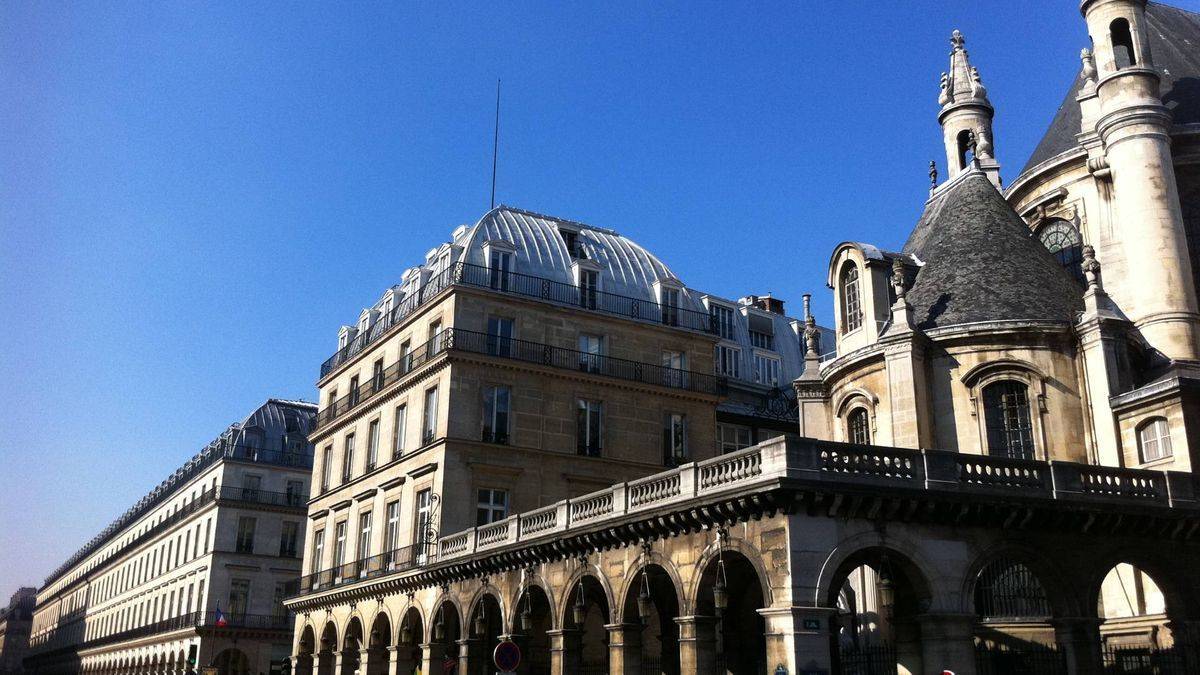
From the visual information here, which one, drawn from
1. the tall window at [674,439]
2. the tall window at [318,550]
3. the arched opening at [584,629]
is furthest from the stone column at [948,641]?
the tall window at [318,550]

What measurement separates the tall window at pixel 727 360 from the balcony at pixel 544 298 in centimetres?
686

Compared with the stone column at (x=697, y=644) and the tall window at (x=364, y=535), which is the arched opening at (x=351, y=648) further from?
the stone column at (x=697, y=644)

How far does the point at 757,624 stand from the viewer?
32.5 meters

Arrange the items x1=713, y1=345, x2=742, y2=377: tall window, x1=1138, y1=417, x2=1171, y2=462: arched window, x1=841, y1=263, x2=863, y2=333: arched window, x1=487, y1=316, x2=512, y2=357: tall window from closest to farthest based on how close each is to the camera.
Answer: x1=1138, y1=417, x2=1171, y2=462: arched window
x1=841, y1=263, x2=863, y2=333: arched window
x1=487, y1=316, x2=512, y2=357: tall window
x1=713, y1=345, x2=742, y2=377: tall window

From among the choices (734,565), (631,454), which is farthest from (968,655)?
(631,454)

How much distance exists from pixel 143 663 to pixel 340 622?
3659 centimetres

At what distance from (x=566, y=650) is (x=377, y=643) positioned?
47.4ft

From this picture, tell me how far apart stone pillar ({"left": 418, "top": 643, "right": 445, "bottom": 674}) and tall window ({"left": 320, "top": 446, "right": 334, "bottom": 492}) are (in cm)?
1471

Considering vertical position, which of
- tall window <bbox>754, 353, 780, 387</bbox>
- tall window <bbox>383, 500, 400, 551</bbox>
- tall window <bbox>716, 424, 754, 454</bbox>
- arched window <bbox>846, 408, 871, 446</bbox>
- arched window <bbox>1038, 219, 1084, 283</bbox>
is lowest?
tall window <bbox>383, 500, 400, 551</bbox>

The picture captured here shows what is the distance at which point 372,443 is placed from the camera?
47.5m

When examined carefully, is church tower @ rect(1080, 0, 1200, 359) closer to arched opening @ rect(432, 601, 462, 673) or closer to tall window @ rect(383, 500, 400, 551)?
arched opening @ rect(432, 601, 462, 673)

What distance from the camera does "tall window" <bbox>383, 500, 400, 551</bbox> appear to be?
42.8 metres

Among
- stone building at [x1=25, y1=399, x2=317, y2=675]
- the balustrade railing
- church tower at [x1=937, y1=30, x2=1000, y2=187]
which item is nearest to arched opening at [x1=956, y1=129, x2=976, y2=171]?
church tower at [x1=937, y1=30, x2=1000, y2=187]

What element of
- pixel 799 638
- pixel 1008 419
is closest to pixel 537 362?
pixel 1008 419
